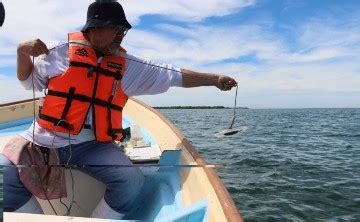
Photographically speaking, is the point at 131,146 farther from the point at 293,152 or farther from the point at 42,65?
the point at 293,152

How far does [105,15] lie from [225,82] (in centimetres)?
122

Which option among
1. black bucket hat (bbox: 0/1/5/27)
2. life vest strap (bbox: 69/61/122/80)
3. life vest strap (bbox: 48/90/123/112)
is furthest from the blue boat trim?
black bucket hat (bbox: 0/1/5/27)

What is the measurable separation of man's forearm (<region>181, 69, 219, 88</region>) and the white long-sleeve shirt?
5 cm

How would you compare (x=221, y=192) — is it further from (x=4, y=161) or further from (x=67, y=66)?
(x=4, y=161)

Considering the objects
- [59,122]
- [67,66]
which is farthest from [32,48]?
[59,122]

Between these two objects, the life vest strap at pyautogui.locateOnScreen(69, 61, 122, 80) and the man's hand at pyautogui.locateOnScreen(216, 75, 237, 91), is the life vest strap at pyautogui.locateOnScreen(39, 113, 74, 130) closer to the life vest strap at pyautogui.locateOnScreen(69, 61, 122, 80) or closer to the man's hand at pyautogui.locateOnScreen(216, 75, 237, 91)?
the life vest strap at pyautogui.locateOnScreen(69, 61, 122, 80)

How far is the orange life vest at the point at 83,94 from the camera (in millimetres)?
2934

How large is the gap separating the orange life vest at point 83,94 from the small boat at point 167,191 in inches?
19.9

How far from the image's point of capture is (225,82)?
3.51m

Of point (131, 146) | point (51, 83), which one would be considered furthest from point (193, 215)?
point (131, 146)

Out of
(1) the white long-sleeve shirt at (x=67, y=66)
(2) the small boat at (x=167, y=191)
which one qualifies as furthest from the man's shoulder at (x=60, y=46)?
(2) the small boat at (x=167, y=191)

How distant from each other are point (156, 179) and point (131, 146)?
4.67 ft

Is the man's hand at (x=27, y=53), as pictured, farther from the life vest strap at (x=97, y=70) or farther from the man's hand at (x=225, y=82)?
the man's hand at (x=225, y=82)

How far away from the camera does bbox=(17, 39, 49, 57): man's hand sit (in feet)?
8.82
